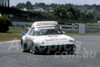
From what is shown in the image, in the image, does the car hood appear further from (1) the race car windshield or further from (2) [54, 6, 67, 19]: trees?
(2) [54, 6, 67, 19]: trees

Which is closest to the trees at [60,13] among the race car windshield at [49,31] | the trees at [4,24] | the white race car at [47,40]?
the trees at [4,24]

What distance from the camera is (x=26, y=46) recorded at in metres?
15.2

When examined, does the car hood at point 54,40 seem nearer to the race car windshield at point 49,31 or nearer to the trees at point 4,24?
the race car windshield at point 49,31

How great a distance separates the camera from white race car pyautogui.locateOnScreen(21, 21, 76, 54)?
1323 cm

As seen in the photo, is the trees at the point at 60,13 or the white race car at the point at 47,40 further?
the trees at the point at 60,13

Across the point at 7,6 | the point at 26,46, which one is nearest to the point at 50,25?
the point at 26,46

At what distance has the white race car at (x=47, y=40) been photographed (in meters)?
13.2

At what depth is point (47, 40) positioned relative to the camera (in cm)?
1334

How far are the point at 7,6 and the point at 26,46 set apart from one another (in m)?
54.6

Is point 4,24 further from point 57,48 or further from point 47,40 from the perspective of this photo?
point 57,48

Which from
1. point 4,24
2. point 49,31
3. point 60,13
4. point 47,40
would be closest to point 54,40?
point 47,40

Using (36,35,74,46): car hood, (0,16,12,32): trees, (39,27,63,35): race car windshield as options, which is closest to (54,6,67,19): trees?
(0,16,12,32): trees

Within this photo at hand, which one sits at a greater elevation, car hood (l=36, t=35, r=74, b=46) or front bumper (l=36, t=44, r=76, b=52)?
car hood (l=36, t=35, r=74, b=46)

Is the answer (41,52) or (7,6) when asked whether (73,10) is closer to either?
(7,6)
